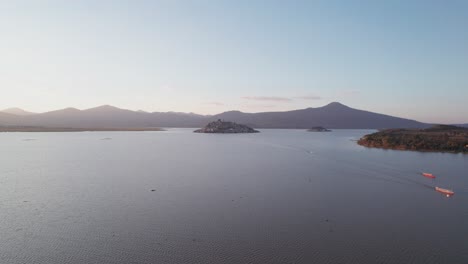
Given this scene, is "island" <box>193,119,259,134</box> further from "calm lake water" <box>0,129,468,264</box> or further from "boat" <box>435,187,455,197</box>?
"boat" <box>435,187,455,197</box>

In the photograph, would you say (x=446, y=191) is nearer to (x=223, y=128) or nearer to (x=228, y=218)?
(x=228, y=218)

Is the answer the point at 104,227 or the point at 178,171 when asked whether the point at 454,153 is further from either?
the point at 104,227

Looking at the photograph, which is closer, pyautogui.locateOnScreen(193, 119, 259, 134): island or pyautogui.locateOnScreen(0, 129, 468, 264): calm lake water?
pyautogui.locateOnScreen(0, 129, 468, 264): calm lake water

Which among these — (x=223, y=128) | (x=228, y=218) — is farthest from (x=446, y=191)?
(x=223, y=128)

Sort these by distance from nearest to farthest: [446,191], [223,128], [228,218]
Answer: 1. [228,218]
2. [446,191]
3. [223,128]

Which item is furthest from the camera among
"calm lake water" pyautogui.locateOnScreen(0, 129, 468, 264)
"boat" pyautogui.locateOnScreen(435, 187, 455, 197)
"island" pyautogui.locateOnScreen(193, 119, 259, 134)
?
"island" pyautogui.locateOnScreen(193, 119, 259, 134)

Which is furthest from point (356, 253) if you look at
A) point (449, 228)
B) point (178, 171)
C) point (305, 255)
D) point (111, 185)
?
point (178, 171)

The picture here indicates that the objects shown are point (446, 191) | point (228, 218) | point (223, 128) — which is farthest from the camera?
point (223, 128)

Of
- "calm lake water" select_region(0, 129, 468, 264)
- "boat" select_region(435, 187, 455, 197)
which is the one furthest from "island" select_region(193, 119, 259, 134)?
"boat" select_region(435, 187, 455, 197)

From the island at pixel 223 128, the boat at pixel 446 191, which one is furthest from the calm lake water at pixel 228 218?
the island at pixel 223 128

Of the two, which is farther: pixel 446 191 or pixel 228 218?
pixel 446 191

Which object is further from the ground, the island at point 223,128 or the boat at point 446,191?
the island at point 223,128

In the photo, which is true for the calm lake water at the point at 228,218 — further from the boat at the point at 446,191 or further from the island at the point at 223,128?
the island at the point at 223,128
